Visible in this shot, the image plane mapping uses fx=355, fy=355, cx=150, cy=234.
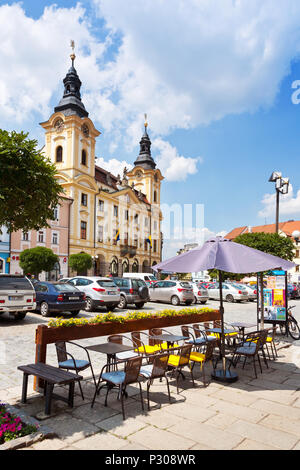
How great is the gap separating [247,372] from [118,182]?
53.3 meters

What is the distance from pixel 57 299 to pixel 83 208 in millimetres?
32724

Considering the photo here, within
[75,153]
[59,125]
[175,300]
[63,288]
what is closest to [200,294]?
[175,300]

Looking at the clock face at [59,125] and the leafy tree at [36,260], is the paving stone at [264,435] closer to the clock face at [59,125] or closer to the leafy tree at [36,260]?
the leafy tree at [36,260]

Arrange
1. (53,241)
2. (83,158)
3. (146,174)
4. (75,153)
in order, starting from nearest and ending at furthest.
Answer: (53,241)
(75,153)
(83,158)
(146,174)

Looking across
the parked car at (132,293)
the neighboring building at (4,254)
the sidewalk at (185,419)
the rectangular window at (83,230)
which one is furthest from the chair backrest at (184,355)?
the rectangular window at (83,230)

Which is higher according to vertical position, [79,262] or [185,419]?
[79,262]

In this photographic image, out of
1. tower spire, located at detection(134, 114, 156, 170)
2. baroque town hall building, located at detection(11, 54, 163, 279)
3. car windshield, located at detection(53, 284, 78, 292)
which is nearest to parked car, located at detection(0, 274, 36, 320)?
car windshield, located at detection(53, 284, 78, 292)

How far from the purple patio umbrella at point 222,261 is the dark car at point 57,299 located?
813cm

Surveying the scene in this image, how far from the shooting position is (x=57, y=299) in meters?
13.8

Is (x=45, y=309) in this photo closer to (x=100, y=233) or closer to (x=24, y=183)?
(x=24, y=183)

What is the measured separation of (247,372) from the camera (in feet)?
22.8

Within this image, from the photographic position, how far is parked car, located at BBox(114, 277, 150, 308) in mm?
17938

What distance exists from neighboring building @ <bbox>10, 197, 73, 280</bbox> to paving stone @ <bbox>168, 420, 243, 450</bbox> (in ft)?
110

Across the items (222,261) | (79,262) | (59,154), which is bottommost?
(222,261)
